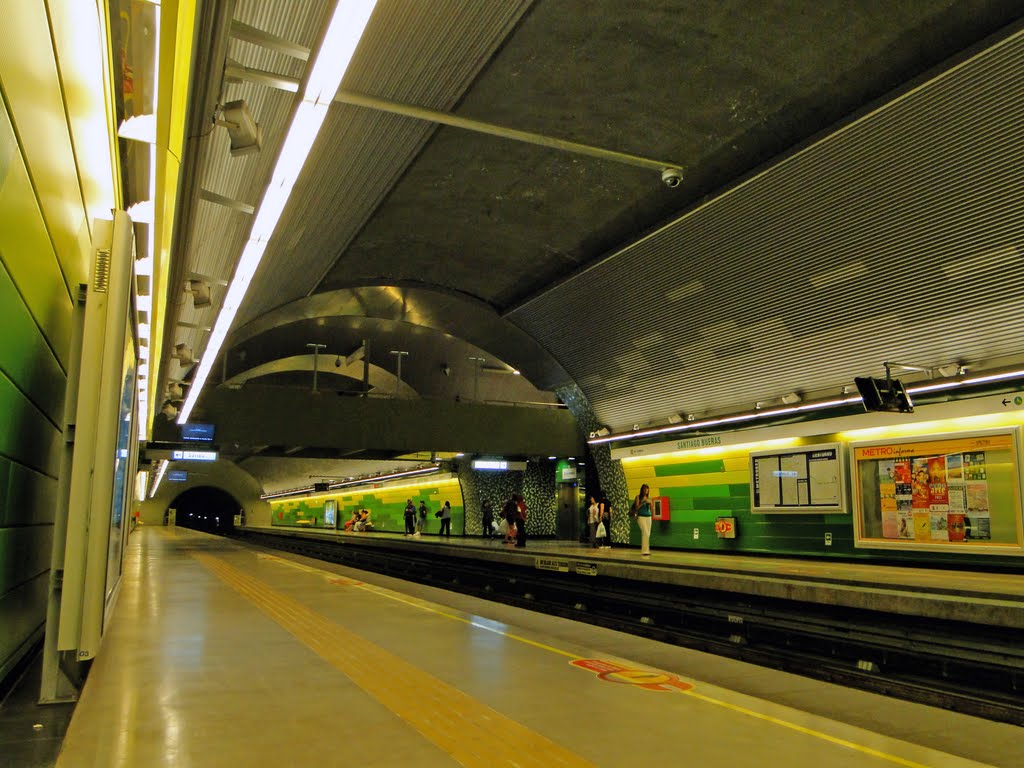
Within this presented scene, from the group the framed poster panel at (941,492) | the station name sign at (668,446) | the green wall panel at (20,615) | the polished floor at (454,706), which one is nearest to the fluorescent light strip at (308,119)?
the green wall panel at (20,615)

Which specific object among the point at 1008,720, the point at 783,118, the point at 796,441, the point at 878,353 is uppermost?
the point at 783,118

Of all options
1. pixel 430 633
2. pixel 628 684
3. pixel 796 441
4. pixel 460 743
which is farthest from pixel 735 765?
pixel 796 441

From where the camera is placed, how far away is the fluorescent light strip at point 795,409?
10.3m

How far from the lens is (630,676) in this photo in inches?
181

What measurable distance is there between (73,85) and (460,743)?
3288 mm

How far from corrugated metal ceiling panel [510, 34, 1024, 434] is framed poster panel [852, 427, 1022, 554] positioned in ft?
3.92

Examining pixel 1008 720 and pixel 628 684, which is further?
pixel 1008 720

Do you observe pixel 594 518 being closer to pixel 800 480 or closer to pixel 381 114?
pixel 800 480

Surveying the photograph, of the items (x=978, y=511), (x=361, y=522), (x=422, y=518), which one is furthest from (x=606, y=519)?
(x=361, y=522)

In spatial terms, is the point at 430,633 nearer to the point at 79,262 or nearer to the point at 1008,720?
the point at 79,262

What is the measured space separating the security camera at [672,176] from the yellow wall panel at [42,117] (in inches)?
292

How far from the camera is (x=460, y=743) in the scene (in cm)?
318

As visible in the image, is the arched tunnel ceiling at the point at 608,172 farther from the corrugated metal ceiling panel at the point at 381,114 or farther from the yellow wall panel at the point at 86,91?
the yellow wall panel at the point at 86,91

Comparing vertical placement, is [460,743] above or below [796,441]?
below
